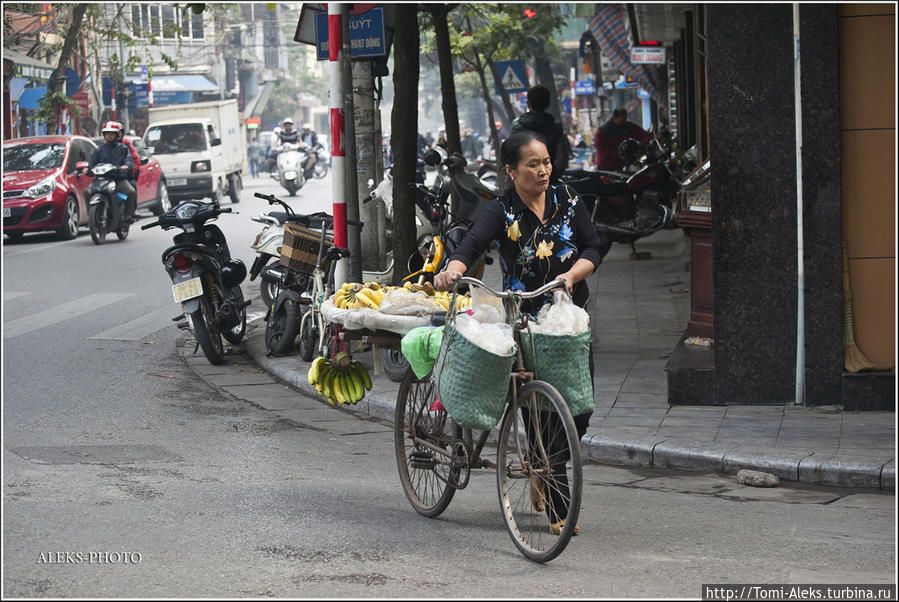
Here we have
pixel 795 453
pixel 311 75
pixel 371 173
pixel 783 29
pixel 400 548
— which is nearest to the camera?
pixel 400 548

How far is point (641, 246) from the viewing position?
18891 mm

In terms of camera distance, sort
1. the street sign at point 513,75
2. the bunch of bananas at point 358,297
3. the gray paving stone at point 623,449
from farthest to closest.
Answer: the street sign at point 513,75, the gray paving stone at point 623,449, the bunch of bananas at point 358,297

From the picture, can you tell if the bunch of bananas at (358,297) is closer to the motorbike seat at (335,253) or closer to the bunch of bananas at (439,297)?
the bunch of bananas at (439,297)

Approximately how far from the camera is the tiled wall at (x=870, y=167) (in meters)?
7.65

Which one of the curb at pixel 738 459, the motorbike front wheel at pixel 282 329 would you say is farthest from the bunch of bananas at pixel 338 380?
the motorbike front wheel at pixel 282 329

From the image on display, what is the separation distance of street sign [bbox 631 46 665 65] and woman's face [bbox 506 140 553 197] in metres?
19.4

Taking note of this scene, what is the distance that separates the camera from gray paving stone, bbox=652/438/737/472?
672 cm

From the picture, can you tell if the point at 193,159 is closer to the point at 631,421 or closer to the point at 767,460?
the point at 631,421

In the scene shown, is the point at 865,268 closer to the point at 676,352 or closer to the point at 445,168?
the point at 676,352

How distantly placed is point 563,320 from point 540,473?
24.2 inches

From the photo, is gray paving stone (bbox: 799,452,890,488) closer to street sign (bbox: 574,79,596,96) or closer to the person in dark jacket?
the person in dark jacket

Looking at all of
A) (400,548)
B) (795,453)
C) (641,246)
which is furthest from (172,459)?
(641,246)

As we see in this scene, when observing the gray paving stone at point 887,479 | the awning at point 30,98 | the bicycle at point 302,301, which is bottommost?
the gray paving stone at point 887,479

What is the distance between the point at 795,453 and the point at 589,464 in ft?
3.62
